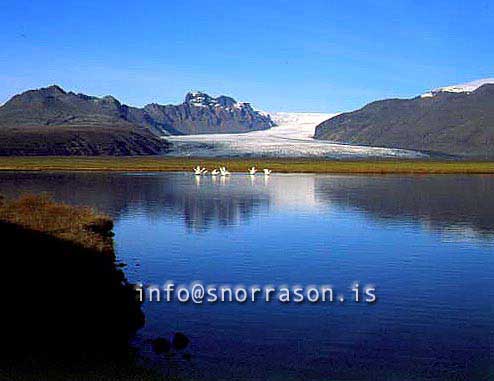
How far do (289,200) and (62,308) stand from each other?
26.1 m

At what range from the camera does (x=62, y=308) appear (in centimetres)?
1157

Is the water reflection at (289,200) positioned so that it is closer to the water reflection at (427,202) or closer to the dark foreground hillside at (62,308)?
the water reflection at (427,202)

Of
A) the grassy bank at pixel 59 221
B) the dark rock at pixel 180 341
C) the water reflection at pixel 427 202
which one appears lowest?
the dark rock at pixel 180 341

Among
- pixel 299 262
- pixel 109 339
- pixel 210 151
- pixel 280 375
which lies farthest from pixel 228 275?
pixel 210 151

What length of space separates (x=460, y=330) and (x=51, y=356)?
674cm

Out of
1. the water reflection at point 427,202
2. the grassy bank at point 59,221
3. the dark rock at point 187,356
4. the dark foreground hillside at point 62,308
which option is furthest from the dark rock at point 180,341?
the water reflection at point 427,202

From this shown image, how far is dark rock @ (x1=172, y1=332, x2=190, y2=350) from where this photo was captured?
36.5 feet

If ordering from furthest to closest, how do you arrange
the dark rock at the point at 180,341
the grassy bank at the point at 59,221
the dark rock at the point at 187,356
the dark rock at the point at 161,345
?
the grassy bank at the point at 59,221
the dark rock at the point at 180,341
the dark rock at the point at 161,345
the dark rock at the point at 187,356

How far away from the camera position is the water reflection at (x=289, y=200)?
28.6m

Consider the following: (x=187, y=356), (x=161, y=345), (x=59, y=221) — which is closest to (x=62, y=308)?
(x=161, y=345)

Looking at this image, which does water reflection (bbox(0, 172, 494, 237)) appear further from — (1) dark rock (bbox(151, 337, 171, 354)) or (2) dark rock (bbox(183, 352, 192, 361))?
(2) dark rock (bbox(183, 352, 192, 361))

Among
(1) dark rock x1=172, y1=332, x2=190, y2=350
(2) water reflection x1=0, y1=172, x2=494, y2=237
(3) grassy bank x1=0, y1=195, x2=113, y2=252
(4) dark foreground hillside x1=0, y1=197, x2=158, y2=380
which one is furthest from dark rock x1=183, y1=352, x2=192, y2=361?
(2) water reflection x1=0, y1=172, x2=494, y2=237

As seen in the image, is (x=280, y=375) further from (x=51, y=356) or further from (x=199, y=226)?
(x=199, y=226)

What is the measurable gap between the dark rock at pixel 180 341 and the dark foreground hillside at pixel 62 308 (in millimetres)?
729
